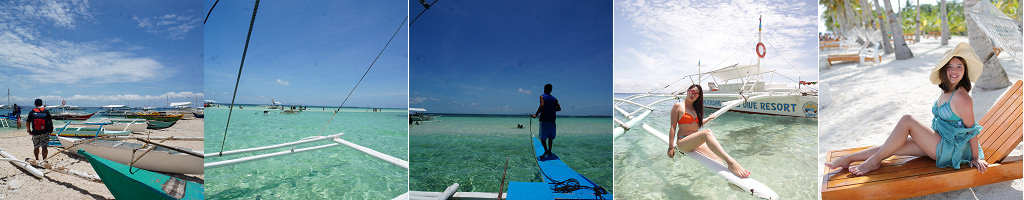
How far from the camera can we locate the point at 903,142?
1955mm

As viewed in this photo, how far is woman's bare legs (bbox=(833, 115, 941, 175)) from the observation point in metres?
1.91

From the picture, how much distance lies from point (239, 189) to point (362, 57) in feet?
6.67

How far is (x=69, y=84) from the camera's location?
285cm

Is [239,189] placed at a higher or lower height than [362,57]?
lower

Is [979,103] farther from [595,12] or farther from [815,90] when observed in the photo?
[595,12]

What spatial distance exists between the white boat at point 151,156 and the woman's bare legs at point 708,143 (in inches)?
148

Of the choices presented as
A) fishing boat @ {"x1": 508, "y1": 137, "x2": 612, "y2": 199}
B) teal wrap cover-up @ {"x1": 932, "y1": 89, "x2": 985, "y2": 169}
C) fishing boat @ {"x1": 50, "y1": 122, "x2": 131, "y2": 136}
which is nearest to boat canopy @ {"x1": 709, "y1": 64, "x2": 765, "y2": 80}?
teal wrap cover-up @ {"x1": 932, "y1": 89, "x2": 985, "y2": 169}

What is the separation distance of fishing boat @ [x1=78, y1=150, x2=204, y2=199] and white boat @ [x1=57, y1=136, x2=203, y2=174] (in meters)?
0.52

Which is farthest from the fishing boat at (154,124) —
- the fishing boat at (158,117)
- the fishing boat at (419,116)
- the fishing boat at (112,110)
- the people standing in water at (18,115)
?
the fishing boat at (419,116)

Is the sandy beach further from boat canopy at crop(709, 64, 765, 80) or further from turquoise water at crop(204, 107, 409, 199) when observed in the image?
boat canopy at crop(709, 64, 765, 80)

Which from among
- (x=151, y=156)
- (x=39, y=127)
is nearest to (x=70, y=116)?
(x=39, y=127)

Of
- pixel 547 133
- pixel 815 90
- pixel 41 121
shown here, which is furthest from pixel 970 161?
pixel 41 121

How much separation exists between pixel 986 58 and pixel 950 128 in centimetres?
193

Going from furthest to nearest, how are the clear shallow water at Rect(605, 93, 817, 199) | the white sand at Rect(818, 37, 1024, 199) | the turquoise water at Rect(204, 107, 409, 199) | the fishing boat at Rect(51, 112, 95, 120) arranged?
the turquoise water at Rect(204, 107, 409, 199) < the fishing boat at Rect(51, 112, 95, 120) < the clear shallow water at Rect(605, 93, 817, 199) < the white sand at Rect(818, 37, 1024, 199)
